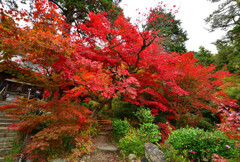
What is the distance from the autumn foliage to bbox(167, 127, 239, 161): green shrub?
202 centimetres

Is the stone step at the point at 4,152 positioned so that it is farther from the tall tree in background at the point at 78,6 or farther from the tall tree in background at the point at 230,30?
the tall tree in background at the point at 230,30

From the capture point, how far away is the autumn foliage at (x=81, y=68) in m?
3.92

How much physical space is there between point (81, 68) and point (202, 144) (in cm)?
557

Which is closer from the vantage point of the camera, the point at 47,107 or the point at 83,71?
the point at 47,107

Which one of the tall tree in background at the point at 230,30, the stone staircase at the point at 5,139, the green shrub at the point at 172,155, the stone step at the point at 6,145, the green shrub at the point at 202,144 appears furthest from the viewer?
the tall tree in background at the point at 230,30

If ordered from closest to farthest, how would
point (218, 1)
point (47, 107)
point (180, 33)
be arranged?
point (47, 107)
point (218, 1)
point (180, 33)

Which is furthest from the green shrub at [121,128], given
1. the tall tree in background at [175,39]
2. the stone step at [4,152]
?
the tall tree in background at [175,39]

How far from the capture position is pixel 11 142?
5.04 m

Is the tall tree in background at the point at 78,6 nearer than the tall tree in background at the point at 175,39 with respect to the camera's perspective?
Yes

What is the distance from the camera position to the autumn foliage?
3918 millimetres

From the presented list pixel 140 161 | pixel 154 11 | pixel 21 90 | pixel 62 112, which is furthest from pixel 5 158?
pixel 21 90

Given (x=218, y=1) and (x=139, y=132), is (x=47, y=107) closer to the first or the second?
(x=139, y=132)

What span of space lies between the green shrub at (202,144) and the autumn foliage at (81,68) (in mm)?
2020

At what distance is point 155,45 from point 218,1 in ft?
31.6
